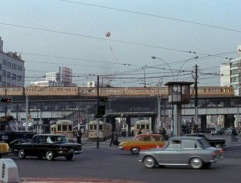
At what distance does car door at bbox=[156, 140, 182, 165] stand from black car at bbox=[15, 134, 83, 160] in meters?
7.45

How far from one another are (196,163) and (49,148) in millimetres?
9814

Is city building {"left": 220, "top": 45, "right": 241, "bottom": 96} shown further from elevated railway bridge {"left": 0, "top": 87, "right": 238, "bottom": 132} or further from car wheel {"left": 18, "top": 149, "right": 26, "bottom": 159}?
car wheel {"left": 18, "top": 149, "right": 26, "bottom": 159}

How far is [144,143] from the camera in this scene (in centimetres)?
3538

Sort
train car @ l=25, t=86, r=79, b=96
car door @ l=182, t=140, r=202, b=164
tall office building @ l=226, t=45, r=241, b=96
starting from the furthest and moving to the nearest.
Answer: tall office building @ l=226, t=45, r=241, b=96 → train car @ l=25, t=86, r=79, b=96 → car door @ l=182, t=140, r=202, b=164

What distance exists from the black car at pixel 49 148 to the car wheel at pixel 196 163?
28.4 ft

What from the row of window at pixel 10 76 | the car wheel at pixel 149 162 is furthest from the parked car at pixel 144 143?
the row of window at pixel 10 76

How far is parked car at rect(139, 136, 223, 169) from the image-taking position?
22.4 metres

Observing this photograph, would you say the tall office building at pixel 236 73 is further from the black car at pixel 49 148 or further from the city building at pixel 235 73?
the black car at pixel 49 148

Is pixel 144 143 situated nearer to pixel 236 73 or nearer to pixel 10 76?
pixel 10 76

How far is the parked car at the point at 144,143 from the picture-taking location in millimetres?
34906

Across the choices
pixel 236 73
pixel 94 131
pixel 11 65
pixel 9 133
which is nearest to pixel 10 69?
pixel 11 65

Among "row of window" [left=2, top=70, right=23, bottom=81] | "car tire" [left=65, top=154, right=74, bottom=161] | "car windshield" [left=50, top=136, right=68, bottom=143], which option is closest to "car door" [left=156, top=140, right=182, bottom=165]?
"car tire" [left=65, top=154, right=74, bottom=161]

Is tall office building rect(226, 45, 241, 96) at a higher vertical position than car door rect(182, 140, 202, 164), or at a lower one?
higher

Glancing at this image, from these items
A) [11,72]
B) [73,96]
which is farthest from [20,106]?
[11,72]
